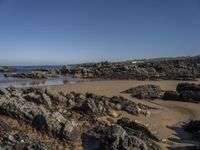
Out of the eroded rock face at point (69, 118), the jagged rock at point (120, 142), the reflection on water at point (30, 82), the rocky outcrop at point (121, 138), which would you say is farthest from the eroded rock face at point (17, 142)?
the reflection on water at point (30, 82)

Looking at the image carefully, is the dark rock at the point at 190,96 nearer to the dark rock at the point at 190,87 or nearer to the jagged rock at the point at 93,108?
the dark rock at the point at 190,87

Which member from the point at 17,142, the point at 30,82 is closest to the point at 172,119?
the point at 17,142

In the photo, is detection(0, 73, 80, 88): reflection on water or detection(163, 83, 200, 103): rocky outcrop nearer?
detection(163, 83, 200, 103): rocky outcrop

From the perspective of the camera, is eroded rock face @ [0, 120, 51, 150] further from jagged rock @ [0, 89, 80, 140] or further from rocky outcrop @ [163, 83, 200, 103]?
rocky outcrop @ [163, 83, 200, 103]

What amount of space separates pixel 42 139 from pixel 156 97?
36.2 feet

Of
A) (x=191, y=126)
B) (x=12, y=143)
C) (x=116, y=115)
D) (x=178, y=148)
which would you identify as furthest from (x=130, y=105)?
(x=12, y=143)

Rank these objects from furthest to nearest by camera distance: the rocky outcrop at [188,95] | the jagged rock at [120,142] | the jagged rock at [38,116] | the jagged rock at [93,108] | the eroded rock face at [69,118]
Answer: the rocky outcrop at [188,95] < the jagged rock at [93,108] < the jagged rock at [38,116] < the eroded rock face at [69,118] < the jagged rock at [120,142]

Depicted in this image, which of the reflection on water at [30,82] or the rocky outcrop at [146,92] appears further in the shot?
the reflection on water at [30,82]

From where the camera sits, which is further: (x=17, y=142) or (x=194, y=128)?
(x=194, y=128)

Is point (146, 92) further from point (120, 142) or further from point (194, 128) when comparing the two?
point (120, 142)

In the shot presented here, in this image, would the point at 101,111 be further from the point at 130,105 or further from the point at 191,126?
the point at 191,126

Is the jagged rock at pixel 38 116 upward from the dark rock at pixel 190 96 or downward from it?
upward

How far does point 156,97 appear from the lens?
60.3 feet

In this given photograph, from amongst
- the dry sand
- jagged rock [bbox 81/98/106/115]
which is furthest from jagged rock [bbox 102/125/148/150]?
jagged rock [bbox 81/98/106/115]
